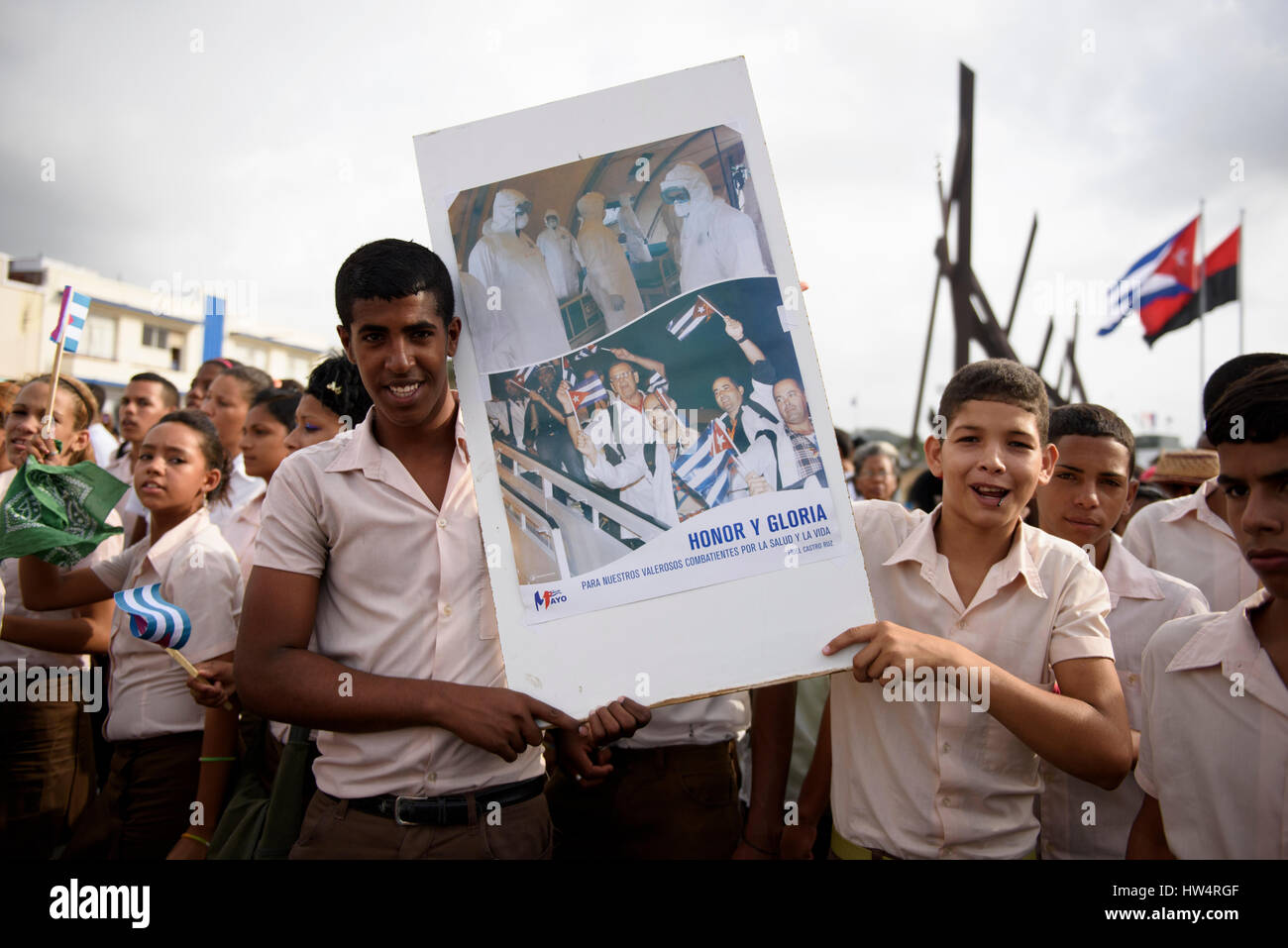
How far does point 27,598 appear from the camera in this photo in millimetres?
2955

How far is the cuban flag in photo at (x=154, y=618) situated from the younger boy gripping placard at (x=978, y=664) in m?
1.99

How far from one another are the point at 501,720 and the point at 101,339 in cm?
3858

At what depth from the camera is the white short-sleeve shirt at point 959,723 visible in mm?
1857

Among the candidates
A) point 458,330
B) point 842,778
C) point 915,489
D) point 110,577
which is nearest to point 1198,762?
point 842,778

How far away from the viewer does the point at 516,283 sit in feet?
6.31

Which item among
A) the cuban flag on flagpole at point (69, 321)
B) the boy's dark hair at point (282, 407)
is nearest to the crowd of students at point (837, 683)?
the boy's dark hair at point (282, 407)

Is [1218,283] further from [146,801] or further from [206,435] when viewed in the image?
[146,801]

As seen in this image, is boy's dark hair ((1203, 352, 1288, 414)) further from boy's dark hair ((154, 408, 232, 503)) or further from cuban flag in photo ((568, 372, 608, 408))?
boy's dark hair ((154, 408, 232, 503))

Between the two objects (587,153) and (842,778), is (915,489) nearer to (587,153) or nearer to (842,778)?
(842,778)

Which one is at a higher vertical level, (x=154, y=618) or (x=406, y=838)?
(x=154, y=618)

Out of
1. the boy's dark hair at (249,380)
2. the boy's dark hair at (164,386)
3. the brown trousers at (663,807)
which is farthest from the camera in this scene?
the boy's dark hair at (164,386)

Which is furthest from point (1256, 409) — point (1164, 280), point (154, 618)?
point (1164, 280)

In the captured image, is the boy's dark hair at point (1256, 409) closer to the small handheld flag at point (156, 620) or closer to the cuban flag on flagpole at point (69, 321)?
the small handheld flag at point (156, 620)

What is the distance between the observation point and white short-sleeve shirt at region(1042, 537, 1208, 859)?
2.20 metres
